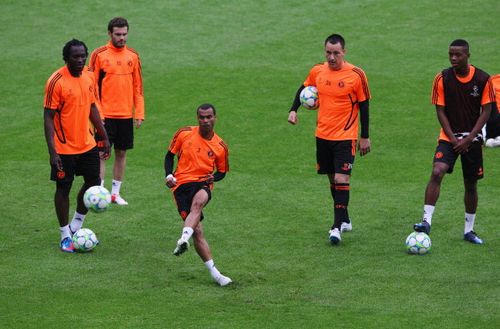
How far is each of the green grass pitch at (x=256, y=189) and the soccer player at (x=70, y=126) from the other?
728 mm

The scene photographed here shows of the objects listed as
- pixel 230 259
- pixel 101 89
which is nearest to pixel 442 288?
pixel 230 259

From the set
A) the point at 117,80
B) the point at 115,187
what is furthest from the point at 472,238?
the point at 117,80

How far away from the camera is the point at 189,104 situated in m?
19.4

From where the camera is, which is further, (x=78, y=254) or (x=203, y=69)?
(x=203, y=69)

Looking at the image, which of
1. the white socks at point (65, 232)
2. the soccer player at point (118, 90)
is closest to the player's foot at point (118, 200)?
the soccer player at point (118, 90)

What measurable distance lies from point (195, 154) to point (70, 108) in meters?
1.80

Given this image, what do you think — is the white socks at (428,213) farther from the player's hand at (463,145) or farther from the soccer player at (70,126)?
the soccer player at (70,126)

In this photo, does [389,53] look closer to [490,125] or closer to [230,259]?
[490,125]

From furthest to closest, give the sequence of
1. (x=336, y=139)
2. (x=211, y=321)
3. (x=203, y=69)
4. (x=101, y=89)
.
A: (x=203, y=69)
(x=101, y=89)
(x=336, y=139)
(x=211, y=321)

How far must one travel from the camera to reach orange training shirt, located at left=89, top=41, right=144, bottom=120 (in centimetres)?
1467

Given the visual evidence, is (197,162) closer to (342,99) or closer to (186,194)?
(186,194)

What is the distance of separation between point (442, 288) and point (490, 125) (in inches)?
242

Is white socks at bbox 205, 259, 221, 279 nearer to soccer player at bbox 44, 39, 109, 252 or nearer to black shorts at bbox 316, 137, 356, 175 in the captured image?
soccer player at bbox 44, 39, 109, 252

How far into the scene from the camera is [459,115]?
1265 centimetres
